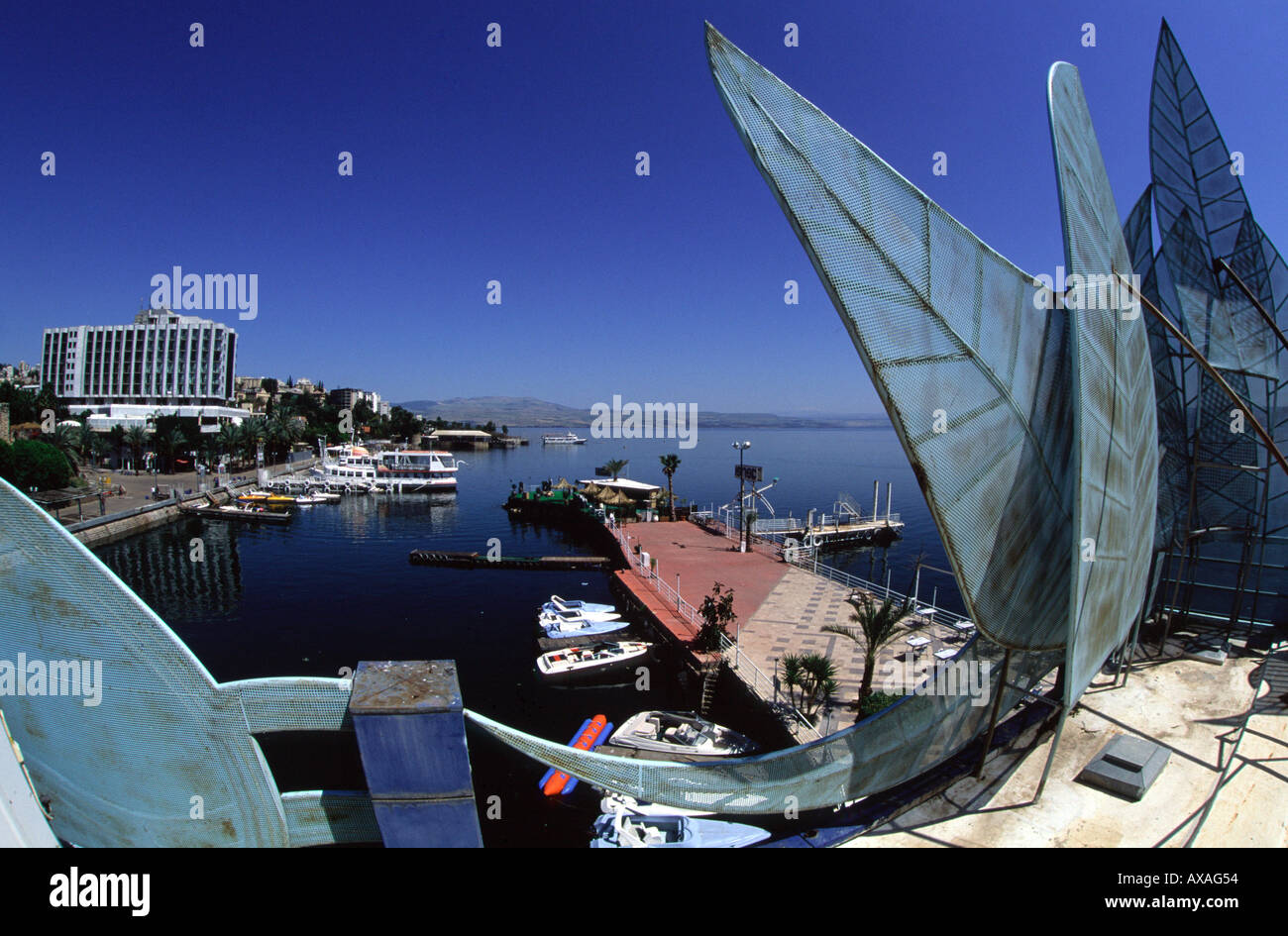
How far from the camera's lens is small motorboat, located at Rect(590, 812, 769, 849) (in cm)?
1270

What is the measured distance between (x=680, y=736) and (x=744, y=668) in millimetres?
3386

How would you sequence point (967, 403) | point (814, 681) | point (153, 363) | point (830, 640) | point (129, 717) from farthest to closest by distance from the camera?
point (153, 363) → point (830, 640) → point (814, 681) → point (967, 403) → point (129, 717)

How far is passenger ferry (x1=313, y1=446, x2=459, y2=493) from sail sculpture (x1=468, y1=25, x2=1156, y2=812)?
74.7 meters

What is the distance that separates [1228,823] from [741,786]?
793 centimetres

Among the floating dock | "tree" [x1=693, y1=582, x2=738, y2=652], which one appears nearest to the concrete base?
"tree" [x1=693, y1=582, x2=738, y2=652]

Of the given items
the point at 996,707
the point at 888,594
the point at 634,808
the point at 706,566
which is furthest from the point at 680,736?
the point at 706,566

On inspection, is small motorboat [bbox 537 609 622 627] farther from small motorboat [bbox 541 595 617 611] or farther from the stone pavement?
the stone pavement

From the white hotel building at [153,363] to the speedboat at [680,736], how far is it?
13028cm

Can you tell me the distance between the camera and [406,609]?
34125 millimetres

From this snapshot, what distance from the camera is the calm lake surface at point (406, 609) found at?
60.8 feet

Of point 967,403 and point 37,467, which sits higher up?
point 967,403

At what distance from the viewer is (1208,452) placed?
1866 centimetres

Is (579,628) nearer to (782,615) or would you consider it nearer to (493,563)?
(782,615)

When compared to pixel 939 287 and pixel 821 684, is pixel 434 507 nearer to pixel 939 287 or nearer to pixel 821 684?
pixel 821 684
